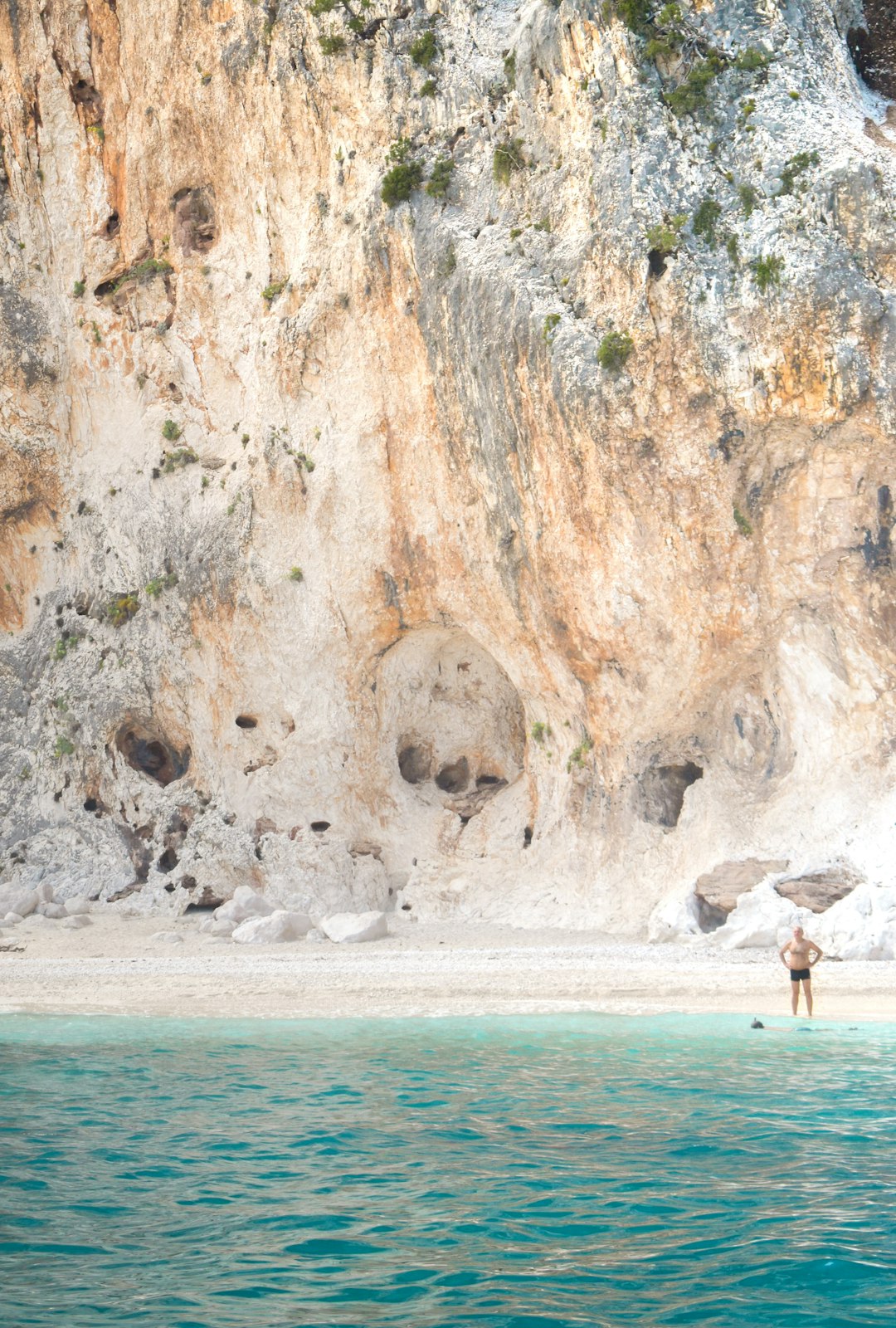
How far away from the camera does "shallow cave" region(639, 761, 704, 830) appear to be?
61.3ft

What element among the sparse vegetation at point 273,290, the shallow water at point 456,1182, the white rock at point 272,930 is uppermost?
the sparse vegetation at point 273,290

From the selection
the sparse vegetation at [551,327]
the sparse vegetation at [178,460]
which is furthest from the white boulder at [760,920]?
the sparse vegetation at [178,460]

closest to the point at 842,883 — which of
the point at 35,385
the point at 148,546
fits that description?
the point at 148,546

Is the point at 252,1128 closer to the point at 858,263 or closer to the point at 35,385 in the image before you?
the point at 858,263

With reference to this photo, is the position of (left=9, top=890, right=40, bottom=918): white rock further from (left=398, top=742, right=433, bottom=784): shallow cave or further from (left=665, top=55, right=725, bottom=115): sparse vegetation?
(left=665, top=55, right=725, bottom=115): sparse vegetation

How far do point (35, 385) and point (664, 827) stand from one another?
47.8 feet

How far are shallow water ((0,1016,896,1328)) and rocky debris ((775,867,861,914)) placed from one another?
16.1 ft

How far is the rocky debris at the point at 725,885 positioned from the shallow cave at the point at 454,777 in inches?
244

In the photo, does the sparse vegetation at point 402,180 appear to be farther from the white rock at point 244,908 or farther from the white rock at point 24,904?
the white rock at point 24,904

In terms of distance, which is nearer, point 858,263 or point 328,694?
point 858,263

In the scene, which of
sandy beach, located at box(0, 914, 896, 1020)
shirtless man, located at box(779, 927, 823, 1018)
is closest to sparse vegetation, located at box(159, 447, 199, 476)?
sandy beach, located at box(0, 914, 896, 1020)

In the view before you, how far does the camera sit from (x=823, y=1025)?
1087cm

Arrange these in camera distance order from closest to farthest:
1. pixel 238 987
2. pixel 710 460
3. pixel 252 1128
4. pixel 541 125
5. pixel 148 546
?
pixel 252 1128 → pixel 238 987 → pixel 710 460 → pixel 541 125 → pixel 148 546

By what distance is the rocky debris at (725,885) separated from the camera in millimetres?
16297
